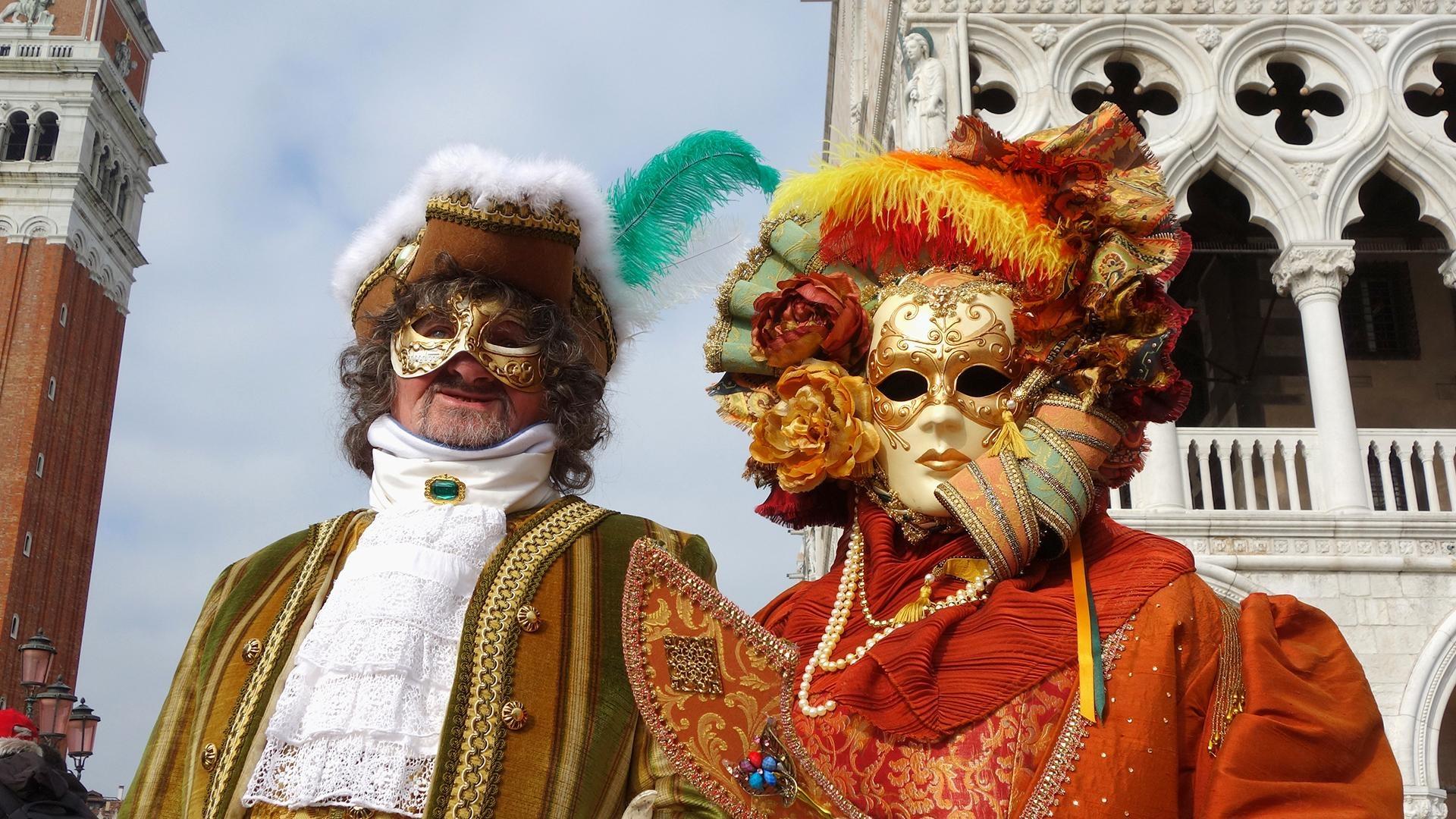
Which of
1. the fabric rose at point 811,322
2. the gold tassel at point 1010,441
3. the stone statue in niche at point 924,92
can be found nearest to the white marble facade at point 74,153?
the stone statue in niche at point 924,92

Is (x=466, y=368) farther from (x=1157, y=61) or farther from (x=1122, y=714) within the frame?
(x=1157, y=61)

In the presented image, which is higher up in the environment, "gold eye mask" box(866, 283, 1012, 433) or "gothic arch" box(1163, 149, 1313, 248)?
"gothic arch" box(1163, 149, 1313, 248)

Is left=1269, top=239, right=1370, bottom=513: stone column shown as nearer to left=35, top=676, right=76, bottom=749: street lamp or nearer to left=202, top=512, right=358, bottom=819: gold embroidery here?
left=202, top=512, right=358, bottom=819: gold embroidery

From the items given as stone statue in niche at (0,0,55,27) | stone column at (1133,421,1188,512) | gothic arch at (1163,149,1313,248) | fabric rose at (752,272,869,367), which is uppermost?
stone statue in niche at (0,0,55,27)

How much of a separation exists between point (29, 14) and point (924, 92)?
3496cm

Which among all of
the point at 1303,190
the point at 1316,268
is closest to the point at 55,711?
the point at 1316,268

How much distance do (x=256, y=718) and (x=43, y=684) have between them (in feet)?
25.9

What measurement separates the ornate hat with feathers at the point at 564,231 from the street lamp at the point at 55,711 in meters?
5.96

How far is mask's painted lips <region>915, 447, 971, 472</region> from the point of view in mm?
2982

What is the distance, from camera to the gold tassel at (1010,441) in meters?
2.87

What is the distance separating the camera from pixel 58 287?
108 ft

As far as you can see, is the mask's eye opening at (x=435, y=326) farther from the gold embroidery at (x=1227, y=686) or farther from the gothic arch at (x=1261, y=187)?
the gothic arch at (x=1261, y=187)

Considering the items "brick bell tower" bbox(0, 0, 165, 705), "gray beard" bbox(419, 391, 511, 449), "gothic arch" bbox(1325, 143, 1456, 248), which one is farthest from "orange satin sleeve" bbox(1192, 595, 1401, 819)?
"brick bell tower" bbox(0, 0, 165, 705)

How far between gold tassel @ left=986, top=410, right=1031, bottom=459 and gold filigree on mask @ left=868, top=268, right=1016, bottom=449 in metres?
0.06
